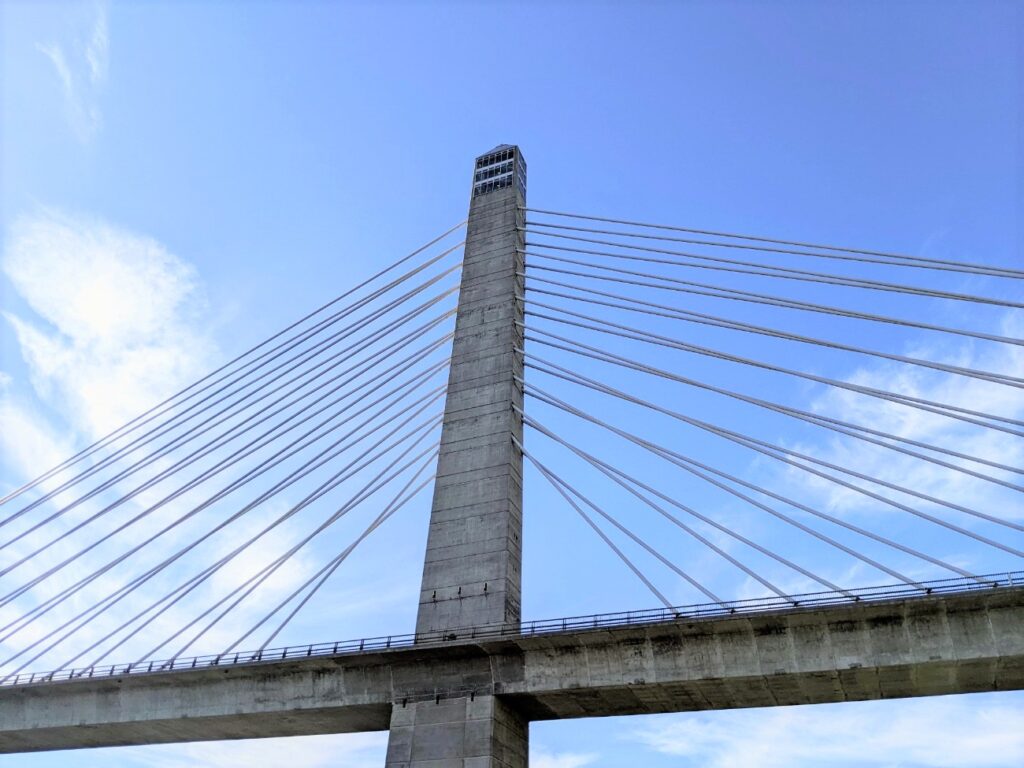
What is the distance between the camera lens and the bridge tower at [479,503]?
33312mm

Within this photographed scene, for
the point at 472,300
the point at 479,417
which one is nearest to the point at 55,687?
the point at 479,417

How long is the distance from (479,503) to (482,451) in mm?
2398

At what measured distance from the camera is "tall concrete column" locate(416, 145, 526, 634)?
35969mm

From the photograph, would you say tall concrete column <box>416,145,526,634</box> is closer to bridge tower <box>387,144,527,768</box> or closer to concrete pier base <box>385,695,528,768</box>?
bridge tower <box>387,144,527,768</box>

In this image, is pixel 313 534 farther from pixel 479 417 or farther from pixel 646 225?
pixel 646 225

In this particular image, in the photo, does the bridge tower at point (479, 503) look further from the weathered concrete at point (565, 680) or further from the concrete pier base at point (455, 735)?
the weathered concrete at point (565, 680)

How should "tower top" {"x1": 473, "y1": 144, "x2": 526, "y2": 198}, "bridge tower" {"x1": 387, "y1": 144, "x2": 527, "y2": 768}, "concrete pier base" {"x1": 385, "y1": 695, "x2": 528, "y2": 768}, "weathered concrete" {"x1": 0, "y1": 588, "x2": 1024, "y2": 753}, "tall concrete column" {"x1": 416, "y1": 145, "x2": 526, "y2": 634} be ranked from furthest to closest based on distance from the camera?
"tower top" {"x1": 473, "y1": 144, "x2": 526, "y2": 198}, "tall concrete column" {"x1": 416, "y1": 145, "x2": 526, "y2": 634}, "bridge tower" {"x1": 387, "y1": 144, "x2": 527, "y2": 768}, "concrete pier base" {"x1": 385, "y1": 695, "x2": 528, "y2": 768}, "weathered concrete" {"x1": 0, "y1": 588, "x2": 1024, "y2": 753}

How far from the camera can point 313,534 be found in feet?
120

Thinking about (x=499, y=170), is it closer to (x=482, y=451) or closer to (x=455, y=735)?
(x=482, y=451)

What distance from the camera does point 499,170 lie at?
49.5m

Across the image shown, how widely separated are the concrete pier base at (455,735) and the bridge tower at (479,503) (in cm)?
4

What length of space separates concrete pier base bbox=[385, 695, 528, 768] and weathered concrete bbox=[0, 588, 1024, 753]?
2.9 inches

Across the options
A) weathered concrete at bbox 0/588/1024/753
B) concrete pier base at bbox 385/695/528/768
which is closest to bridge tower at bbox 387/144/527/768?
concrete pier base at bbox 385/695/528/768

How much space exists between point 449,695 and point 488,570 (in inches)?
189
